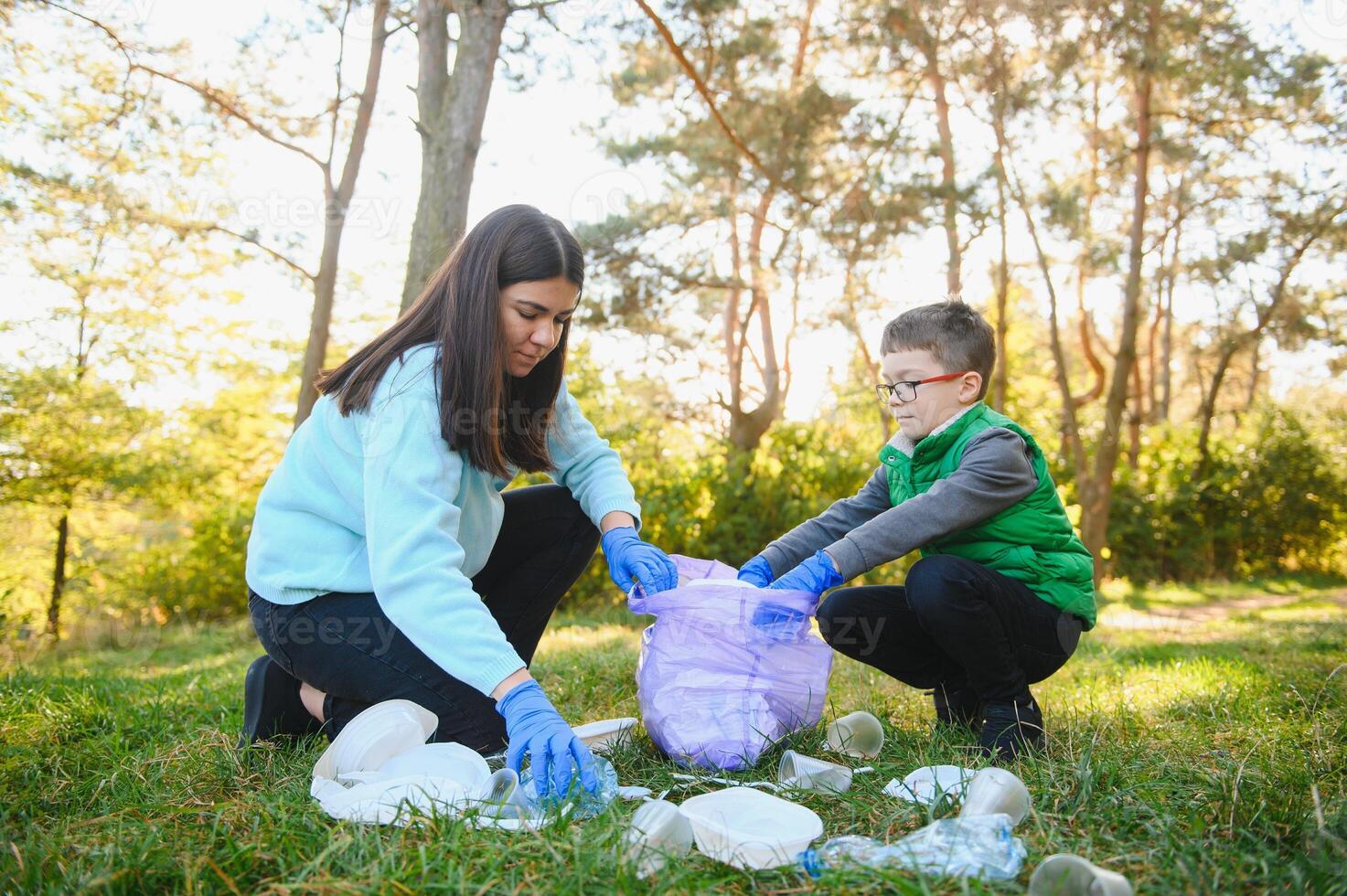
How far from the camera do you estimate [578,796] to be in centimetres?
163

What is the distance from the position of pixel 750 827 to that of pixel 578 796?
33cm

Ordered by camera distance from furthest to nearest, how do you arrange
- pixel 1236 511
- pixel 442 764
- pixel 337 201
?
pixel 1236 511 → pixel 337 201 → pixel 442 764

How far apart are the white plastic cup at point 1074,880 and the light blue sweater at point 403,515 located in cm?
97

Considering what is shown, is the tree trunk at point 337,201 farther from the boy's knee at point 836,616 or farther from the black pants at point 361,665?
the boy's knee at point 836,616

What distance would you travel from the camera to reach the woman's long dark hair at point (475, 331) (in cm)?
204

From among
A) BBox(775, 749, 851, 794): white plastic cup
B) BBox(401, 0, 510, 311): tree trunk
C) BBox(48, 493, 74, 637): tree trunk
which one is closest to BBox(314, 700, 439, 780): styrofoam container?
BBox(775, 749, 851, 794): white plastic cup

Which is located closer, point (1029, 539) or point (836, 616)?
point (1029, 539)

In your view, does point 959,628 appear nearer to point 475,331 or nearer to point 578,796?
point 578,796

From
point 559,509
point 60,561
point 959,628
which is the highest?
point 559,509

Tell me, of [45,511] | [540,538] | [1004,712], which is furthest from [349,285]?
[1004,712]

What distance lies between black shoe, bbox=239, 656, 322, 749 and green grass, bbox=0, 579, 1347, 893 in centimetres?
11

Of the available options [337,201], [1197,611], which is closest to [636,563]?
[337,201]

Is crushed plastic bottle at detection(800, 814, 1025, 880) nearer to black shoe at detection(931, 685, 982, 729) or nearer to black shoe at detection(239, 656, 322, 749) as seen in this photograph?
black shoe at detection(931, 685, 982, 729)

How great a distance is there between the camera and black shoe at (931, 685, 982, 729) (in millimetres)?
2289
